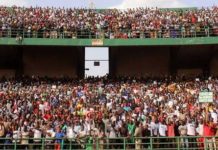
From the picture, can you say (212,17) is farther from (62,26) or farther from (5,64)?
(5,64)

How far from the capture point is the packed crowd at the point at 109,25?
3061 cm

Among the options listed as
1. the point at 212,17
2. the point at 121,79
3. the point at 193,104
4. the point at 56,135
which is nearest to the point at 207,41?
the point at 212,17

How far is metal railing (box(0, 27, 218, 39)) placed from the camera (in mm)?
30484

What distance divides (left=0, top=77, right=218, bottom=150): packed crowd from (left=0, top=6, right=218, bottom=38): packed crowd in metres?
2.84

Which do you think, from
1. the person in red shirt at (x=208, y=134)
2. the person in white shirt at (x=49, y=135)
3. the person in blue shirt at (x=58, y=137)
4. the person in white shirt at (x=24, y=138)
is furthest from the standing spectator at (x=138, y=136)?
the person in white shirt at (x=24, y=138)

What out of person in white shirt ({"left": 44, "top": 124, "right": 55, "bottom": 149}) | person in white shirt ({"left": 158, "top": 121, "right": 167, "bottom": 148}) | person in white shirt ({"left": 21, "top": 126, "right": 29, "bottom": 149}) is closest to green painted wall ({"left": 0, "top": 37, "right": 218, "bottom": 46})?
person in white shirt ({"left": 44, "top": 124, "right": 55, "bottom": 149})

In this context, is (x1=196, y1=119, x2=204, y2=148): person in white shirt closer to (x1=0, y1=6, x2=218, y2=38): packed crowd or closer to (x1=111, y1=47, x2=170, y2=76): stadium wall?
(x1=0, y1=6, x2=218, y2=38): packed crowd

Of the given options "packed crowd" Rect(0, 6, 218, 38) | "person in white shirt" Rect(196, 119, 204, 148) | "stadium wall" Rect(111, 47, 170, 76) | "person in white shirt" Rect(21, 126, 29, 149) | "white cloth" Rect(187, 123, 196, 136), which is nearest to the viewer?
"person in white shirt" Rect(21, 126, 29, 149)

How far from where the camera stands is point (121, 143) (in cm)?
1753

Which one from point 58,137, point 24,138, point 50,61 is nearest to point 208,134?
point 58,137

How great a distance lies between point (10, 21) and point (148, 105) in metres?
12.4

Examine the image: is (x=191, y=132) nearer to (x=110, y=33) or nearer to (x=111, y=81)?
(x=111, y=81)

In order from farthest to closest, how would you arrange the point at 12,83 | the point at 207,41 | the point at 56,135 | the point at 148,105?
the point at 207,41 < the point at 12,83 < the point at 148,105 < the point at 56,135

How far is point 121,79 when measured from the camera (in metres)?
30.3
